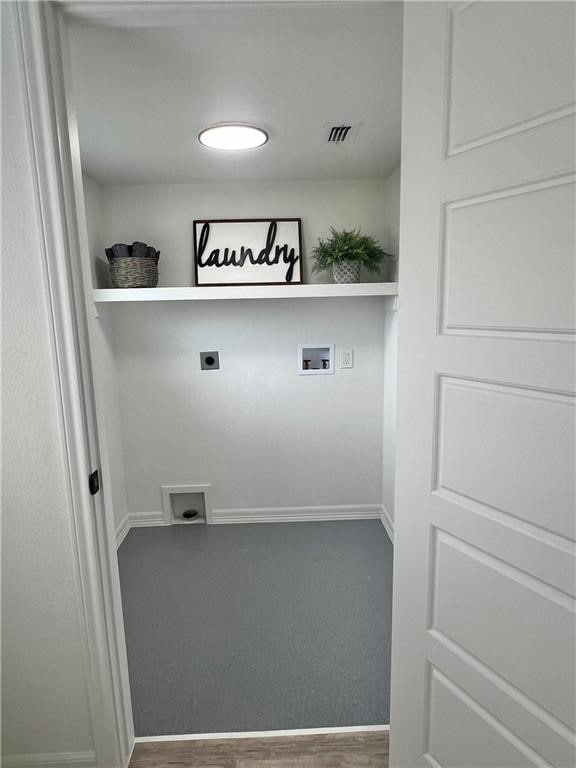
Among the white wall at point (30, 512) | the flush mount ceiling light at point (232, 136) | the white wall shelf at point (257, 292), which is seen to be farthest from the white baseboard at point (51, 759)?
the flush mount ceiling light at point (232, 136)

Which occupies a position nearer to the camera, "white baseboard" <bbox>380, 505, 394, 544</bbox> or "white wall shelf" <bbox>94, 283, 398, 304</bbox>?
"white wall shelf" <bbox>94, 283, 398, 304</bbox>

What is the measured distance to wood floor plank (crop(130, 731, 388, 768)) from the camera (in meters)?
1.33

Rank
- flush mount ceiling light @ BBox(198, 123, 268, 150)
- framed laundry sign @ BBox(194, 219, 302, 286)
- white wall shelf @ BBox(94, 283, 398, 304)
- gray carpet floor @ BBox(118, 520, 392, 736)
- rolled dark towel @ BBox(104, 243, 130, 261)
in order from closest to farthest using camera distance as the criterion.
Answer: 1. gray carpet floor @ BBox(118, 520, 392, 736)
2. flush mount ceiling light @ BBox(198, 123, 268, 150)
3. white wall shelf @ BBox(94, 283, 398, 304)
4. rolled dark towel @ BBox(104, 243, 130, 261)
5. framed laundry sign @ BBox(194, 219, 302, 286)

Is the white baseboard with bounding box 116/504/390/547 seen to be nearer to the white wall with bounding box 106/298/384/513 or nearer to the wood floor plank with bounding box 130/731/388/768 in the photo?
the white wall with bounding box 106/298/384/513

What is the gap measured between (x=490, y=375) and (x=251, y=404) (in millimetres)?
1972

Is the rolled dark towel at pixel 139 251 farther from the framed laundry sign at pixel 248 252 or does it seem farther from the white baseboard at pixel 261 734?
the white baseboard at pixel 261 734

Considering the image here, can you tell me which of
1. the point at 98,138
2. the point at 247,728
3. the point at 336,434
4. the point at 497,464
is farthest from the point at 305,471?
the point at 98,138

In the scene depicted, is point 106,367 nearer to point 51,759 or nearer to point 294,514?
point 294,514

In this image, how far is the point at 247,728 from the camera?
4.79ft

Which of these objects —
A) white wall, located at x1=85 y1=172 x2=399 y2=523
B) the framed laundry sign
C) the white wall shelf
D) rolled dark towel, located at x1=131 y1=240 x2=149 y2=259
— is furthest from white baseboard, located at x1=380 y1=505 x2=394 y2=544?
rolled dark towel, located at x1=131 y1=240 x2=149 y2=259

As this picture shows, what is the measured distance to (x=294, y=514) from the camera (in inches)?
113

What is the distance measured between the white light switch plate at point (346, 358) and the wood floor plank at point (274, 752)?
6.08ft

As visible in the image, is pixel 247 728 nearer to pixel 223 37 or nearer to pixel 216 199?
pixel 223 37

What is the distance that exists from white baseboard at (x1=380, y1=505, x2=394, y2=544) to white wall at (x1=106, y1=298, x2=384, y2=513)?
0.38ft
